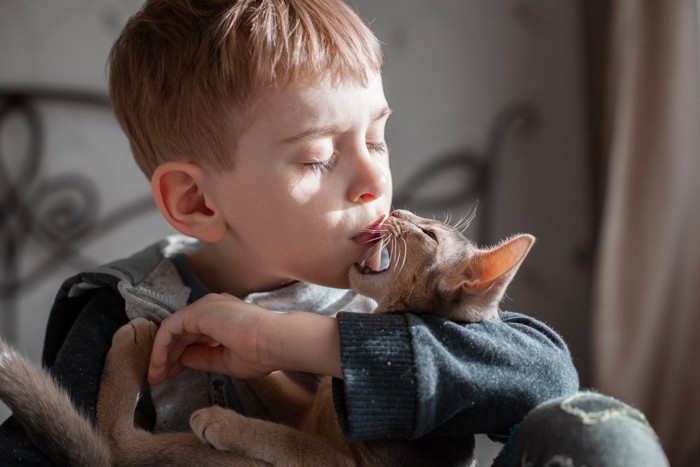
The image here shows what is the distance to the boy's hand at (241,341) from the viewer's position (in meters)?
0.97

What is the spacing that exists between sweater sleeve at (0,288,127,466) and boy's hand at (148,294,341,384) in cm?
9

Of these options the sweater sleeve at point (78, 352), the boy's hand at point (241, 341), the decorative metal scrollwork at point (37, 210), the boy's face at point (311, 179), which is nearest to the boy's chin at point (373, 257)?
the boy's face at point (311, 179)

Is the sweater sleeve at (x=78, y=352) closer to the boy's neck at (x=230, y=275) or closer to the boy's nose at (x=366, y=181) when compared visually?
the boy's neck at (x=230, y=275)

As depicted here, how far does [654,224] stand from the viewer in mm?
1553

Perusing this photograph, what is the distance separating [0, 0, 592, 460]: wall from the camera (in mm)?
1684

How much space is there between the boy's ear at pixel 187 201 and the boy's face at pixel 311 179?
0.02 metres

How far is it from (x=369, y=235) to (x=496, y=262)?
230mm

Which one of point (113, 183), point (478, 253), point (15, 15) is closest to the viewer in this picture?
point (478, 253)

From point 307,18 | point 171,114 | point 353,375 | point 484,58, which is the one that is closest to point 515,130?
point 484,58

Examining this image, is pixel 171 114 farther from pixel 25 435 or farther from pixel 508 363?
pixel 508 363

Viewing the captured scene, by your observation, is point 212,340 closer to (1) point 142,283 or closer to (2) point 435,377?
(1) point 142,283

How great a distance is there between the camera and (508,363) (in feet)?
3.08

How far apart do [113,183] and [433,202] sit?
2.47 feet

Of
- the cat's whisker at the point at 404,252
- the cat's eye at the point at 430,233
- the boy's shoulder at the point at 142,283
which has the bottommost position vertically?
the boy's shoulder at the point at 142,283
